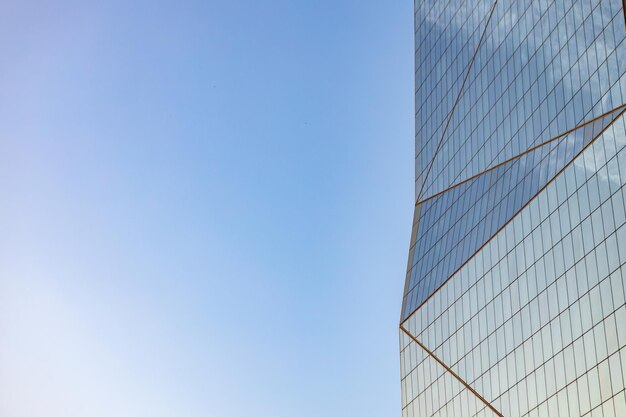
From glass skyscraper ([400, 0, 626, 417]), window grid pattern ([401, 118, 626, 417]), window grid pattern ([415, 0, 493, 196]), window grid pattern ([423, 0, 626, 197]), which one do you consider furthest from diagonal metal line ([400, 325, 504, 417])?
window grid pattern ([415, 0, 493, 196])

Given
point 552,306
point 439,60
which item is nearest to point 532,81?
point 552,306

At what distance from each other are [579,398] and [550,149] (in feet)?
54.6

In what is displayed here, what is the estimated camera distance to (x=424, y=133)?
283 feet

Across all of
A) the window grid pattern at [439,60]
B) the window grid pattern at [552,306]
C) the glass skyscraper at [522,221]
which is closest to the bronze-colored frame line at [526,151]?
the glass skyscraper at [522,221]

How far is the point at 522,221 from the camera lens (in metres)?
61.2

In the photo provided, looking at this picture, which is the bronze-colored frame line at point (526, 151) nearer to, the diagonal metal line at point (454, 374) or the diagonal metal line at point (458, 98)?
the diagonal metal line at point (458, 98)

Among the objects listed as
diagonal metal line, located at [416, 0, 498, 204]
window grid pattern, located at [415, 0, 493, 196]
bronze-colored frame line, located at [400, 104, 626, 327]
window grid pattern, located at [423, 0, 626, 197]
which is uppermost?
window grid pattern, located at [415, 0, 493, 196]

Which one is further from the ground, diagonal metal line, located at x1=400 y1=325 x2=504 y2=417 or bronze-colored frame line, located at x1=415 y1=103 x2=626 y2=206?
bronze-colored frame line, located at x1=415 y1=103 x2=626 y2=206

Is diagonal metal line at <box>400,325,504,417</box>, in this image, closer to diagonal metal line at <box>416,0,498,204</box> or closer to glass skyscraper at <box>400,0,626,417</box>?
glass skyscraper at <box>400,0,626,417</box>

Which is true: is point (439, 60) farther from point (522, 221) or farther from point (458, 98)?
point (522, 221)

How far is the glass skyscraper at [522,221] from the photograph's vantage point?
2015 inches

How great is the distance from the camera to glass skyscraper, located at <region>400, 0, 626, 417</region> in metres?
51.2

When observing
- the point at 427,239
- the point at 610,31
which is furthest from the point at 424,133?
the point at 610,31

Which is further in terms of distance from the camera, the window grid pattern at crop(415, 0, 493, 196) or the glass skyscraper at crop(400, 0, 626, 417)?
the window grid pattern at crop(415, 0, 493, 196)
